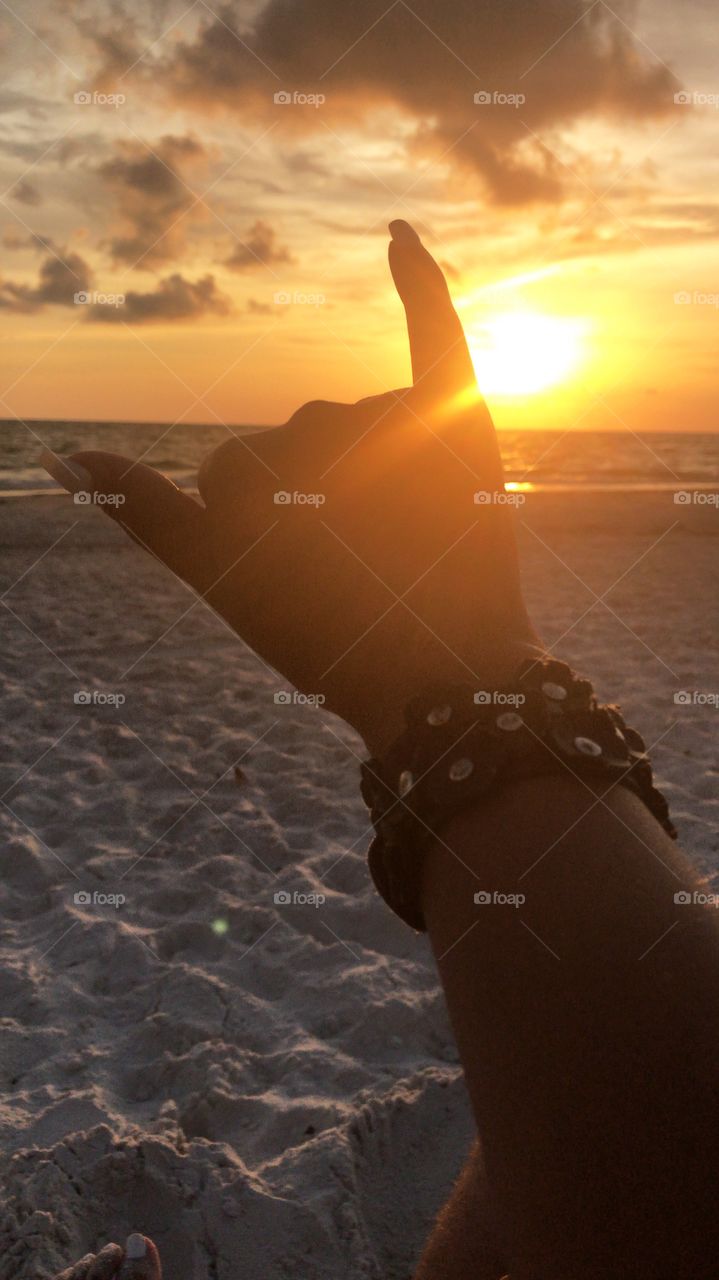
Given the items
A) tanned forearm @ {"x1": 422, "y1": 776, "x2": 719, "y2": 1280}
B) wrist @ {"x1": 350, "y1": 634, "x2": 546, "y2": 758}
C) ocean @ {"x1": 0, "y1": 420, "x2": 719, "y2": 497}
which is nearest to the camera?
tanned forearm @ {"x1": 422, "y1": 776, "x2": 719, "y2": 1280}

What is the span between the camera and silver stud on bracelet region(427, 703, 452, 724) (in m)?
0.92

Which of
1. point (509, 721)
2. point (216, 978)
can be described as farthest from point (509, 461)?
point (509, 721)

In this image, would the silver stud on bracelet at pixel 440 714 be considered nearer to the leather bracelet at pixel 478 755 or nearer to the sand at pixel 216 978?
the leather bracelet at pixel 478 755

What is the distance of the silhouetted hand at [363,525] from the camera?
1.11 metres

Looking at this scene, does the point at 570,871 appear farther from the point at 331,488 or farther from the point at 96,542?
the point at 96,542

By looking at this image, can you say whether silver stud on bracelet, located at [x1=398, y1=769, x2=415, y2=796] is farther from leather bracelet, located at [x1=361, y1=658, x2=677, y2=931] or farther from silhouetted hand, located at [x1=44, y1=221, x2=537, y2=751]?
silhouetted hand, located at [x1=44, y1=221, x2=537, y2=751]

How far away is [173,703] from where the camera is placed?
5809mm

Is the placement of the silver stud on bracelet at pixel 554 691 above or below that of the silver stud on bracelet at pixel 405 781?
above

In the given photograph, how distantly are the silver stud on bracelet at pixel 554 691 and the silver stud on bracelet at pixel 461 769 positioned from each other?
0.13 metres

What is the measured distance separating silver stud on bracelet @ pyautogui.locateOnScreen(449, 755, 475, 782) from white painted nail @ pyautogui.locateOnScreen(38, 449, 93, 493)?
2.26ft

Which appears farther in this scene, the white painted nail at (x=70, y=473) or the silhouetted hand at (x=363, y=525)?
the white painted nail at (x=70, y=473)

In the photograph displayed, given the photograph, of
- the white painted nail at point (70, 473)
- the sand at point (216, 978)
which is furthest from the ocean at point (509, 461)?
the white painted nail at point (70, 473)

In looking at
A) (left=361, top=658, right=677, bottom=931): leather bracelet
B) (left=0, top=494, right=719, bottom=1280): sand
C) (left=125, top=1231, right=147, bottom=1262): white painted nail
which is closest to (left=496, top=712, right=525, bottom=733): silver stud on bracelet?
(left=361, top=658, right=677, bottom=931): leather bracelet

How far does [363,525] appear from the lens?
46.1 inches
